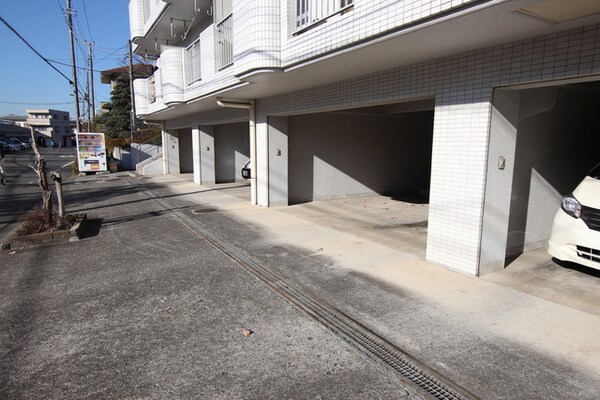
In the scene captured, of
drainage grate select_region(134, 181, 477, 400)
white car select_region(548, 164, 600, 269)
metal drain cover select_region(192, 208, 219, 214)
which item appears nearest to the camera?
drainage grate select_region(134, 181, 477, 400)

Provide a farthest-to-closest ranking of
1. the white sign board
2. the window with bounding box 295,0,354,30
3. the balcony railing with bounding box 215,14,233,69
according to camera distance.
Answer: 1. the white sign board
2. the balcony railing with bounding box 215,14,233,69
3. the window with bounding box 295,0,354,30

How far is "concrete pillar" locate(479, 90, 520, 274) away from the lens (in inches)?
182

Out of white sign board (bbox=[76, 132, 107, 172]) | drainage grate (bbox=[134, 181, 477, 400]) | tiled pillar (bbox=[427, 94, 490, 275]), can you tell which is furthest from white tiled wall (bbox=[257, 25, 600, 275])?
white sign board (bbox=[76, 132, 107, 172])

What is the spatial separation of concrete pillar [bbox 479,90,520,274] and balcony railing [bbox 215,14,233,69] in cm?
588

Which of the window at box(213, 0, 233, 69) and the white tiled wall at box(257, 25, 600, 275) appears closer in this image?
the white tiled wall at box(257, 25, 600, 275)

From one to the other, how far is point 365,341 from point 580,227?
321cm

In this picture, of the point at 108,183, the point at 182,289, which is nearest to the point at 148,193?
the point at 108,183

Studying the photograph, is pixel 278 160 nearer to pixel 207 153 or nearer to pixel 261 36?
pixel 261 36

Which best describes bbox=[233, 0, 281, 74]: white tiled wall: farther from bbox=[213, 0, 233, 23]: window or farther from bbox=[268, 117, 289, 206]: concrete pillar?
bbox=[268, 117, 289, 206]: concrete pillar

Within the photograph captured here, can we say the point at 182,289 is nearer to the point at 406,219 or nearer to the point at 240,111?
the point at 406,219

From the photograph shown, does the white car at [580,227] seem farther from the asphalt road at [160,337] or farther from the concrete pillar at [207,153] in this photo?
the concrete pillar at [207,153]

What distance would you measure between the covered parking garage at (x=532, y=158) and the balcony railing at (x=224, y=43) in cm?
597

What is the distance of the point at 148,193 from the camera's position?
1285 cm

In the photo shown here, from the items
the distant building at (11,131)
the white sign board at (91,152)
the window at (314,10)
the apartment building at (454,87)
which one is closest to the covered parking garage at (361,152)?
the apartment building at (454,87)
